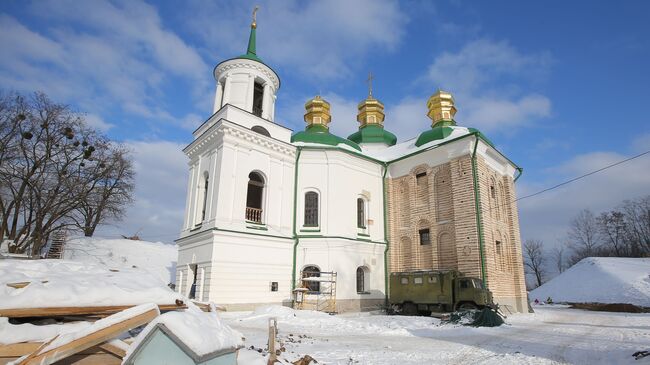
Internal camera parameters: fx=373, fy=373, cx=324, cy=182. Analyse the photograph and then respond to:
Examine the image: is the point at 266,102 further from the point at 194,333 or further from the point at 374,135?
the point at 194,333

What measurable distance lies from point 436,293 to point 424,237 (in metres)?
4.09

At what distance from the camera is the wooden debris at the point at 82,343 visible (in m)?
3.92

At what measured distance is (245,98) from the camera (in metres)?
19.1

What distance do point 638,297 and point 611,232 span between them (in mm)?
32973

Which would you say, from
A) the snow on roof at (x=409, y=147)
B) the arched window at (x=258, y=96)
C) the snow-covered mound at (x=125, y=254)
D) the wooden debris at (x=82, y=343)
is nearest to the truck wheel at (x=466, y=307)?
the snow on roof at (x=409, y=147)

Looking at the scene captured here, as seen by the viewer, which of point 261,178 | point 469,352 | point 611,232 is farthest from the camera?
point 611,232

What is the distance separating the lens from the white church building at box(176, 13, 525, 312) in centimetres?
1623

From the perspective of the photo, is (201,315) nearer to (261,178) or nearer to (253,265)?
(253,265)

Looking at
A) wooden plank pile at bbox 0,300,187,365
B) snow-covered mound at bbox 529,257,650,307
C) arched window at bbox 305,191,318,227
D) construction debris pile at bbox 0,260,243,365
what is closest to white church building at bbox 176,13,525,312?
arched window at bbox 305,191,318,227

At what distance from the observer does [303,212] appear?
1884 centimetres

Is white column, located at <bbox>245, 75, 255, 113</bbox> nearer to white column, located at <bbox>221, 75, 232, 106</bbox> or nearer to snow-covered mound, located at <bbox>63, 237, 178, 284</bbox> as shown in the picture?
white column, located at <bbox>221, 75, 232, 106</bbox>

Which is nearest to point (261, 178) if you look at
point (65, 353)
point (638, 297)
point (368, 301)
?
point (368, 301)

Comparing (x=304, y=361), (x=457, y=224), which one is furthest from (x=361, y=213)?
(x=304, y=361)

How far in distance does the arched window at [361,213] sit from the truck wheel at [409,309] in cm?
475
